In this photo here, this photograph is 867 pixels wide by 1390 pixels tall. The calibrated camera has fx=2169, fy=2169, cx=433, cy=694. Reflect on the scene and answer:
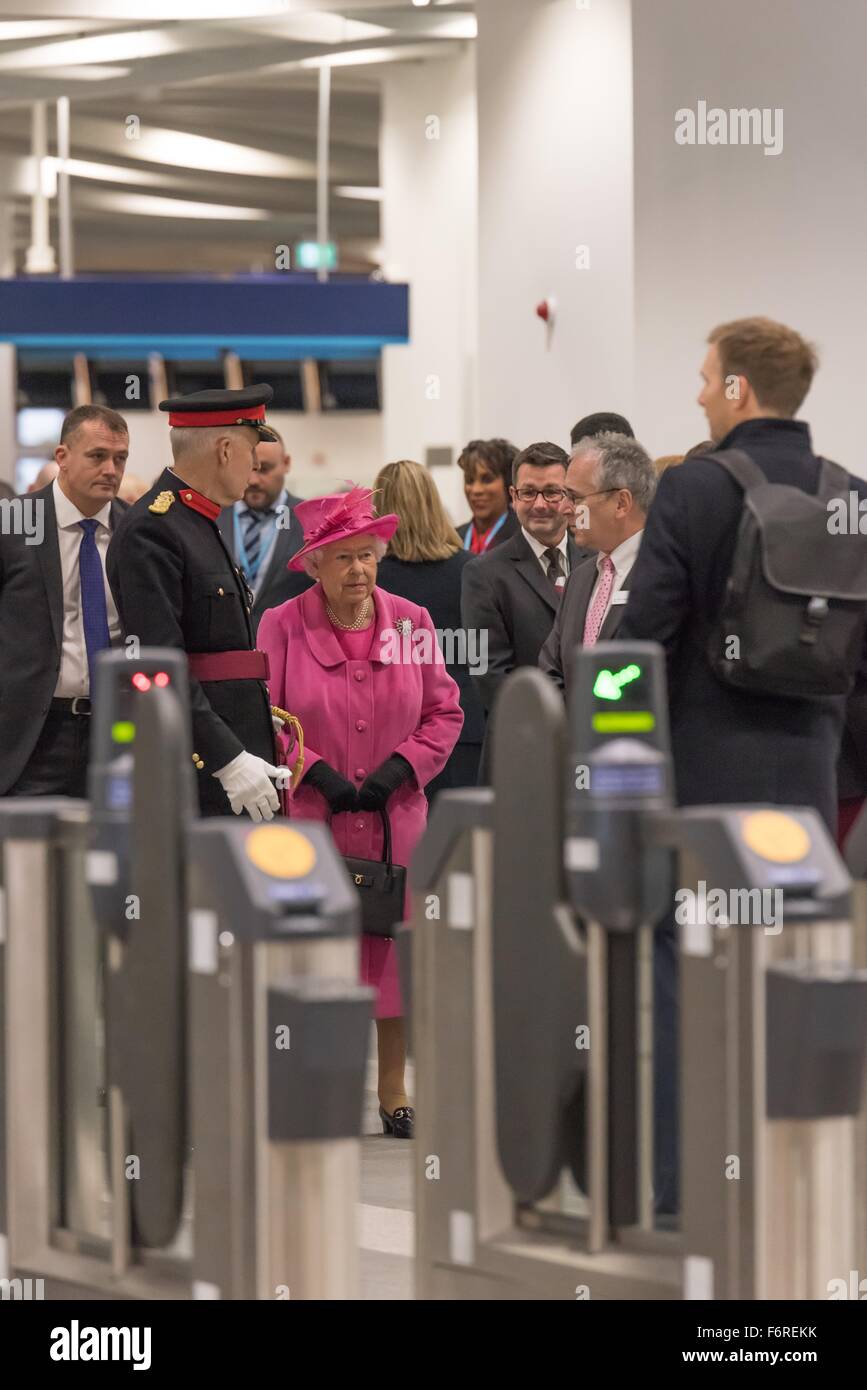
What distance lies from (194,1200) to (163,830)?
0.52 metres

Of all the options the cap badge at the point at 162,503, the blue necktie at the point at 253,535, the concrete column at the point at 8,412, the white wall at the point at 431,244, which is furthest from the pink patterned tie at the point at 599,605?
the concrete column at the point at 8,412

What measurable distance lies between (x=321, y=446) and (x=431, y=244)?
16.4 ft

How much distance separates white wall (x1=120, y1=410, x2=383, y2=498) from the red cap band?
13653 mm

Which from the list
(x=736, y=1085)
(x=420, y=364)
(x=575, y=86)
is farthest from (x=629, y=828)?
(x=420, y=364)

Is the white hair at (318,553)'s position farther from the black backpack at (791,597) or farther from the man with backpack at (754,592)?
the black backpack at (791,597)

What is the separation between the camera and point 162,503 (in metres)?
4.78

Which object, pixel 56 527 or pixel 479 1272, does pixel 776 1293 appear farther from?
pixel 56 527

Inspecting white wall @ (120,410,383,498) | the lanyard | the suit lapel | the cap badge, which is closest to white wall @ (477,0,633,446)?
the lanyard

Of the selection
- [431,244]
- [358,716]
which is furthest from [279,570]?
[431,244]

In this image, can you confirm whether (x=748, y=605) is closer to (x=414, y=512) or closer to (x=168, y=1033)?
(x=168, y=1033)

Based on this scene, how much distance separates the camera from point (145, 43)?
14055mm

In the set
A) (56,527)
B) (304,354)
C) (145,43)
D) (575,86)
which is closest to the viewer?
(56,527)

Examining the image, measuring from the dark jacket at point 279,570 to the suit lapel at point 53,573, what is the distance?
1.17 metres

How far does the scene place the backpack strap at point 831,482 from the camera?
3.75 m
